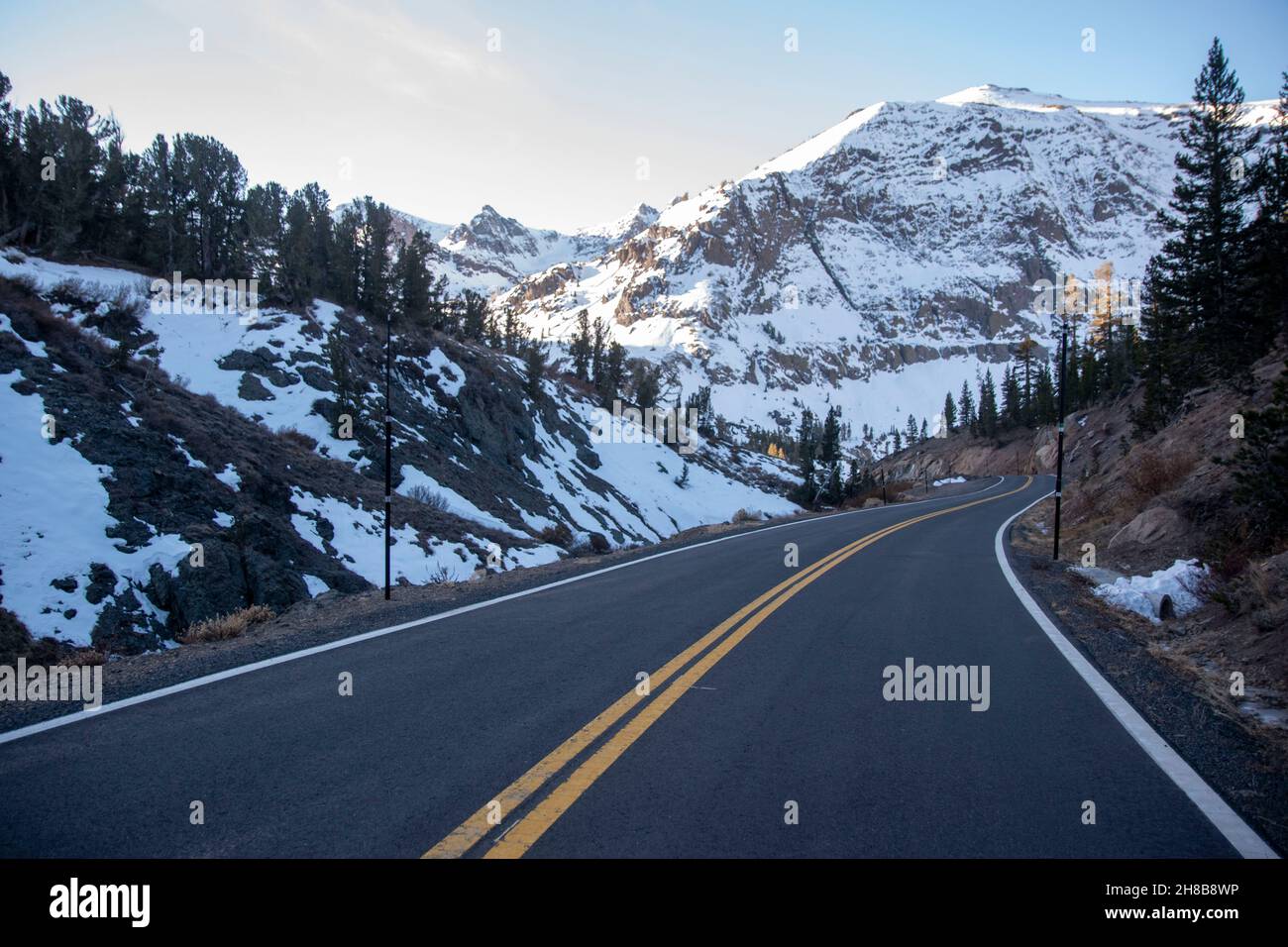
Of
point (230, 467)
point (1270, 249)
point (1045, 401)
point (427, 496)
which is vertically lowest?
point (427, 496)

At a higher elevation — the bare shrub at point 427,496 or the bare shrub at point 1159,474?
the bare shrub at point 1159,474

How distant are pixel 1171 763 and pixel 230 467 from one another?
15637 millimetres

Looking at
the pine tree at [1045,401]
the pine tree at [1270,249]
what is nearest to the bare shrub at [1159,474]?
the pine tree at [1270,249]

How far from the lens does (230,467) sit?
47.3 feet

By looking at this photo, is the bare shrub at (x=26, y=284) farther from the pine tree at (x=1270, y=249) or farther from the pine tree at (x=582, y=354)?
the pine tree at (x=582, y=354)

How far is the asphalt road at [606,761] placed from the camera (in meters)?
3.10

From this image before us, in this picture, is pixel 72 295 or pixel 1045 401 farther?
pixel 1045 401

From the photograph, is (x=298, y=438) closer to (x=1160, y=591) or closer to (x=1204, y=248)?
(x=1160, y=591)

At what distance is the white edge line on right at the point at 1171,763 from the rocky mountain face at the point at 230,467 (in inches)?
404

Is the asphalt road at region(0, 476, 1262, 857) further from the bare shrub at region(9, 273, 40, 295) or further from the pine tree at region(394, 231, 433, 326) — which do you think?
the pine tree at region(394, 231, 433, 326)

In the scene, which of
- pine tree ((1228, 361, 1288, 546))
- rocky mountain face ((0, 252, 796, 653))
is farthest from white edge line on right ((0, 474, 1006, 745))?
pine tree ((1228, 361, 1288, 546))

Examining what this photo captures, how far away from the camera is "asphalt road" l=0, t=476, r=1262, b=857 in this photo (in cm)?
310

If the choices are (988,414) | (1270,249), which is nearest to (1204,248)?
(1270,249)
